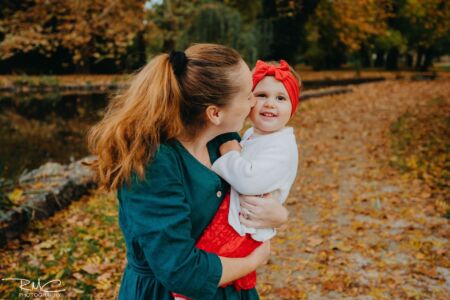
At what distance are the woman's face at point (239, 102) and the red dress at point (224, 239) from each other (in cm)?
27

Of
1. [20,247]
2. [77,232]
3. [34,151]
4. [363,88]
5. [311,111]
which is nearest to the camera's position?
[20,247]

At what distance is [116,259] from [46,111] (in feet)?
32.8

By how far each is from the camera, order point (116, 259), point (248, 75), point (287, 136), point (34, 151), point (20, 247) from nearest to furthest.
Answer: point (248, 75), point (287, 136), point (116, 259), point (20, 247), point (34, 151)

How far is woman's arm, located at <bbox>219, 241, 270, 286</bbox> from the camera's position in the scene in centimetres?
138

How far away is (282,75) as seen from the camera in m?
1.72

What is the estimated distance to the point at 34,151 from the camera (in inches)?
330

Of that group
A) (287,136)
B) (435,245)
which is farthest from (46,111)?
(287,136)

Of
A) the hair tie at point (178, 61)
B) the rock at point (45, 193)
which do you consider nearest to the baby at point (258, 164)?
the hair tie at point (178, 61)

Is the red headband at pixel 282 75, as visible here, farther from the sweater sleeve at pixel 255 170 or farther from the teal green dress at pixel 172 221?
the teal green dress at pixel 172 221

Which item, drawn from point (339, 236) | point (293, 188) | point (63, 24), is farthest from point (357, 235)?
point (63, 24)

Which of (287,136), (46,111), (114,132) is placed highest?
(114,132)

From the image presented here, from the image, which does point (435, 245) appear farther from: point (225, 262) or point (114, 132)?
point (114, 132)

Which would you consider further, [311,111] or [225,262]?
[311,111]

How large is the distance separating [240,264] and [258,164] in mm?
352
